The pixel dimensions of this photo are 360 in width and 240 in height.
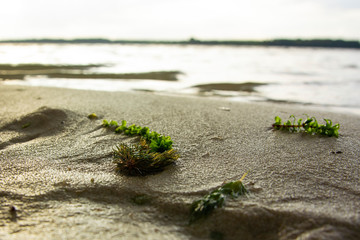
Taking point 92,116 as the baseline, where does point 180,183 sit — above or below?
below

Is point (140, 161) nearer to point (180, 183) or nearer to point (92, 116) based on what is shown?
point (180, 183)

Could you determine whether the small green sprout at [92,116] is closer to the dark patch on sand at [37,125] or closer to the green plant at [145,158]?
the dark patch on sand at [37,125]

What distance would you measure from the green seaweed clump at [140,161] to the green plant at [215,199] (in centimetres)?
48

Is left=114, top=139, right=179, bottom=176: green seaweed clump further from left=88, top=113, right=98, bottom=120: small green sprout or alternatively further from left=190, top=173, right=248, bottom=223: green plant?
left=88, top=113, right=98, bottom=120: small green sprout

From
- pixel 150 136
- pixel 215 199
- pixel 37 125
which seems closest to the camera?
pixel 215 199

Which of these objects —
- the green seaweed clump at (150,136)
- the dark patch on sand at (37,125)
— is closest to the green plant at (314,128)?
the green seaweed clump at (150,136)

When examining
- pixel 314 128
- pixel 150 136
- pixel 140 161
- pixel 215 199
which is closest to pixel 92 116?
pixel 150 136

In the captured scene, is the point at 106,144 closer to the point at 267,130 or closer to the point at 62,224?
the point at 62,224

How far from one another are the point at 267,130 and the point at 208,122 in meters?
0.66

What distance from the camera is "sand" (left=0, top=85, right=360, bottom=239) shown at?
1.44 metres

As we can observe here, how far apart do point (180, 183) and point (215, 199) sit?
32 centimetres

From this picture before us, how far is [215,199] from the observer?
1.61 metres

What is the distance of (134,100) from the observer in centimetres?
460

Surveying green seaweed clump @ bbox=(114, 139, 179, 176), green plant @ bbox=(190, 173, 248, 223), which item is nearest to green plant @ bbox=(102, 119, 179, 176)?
green seaweed clump @ bbox=(114, 139, 179, 176)
